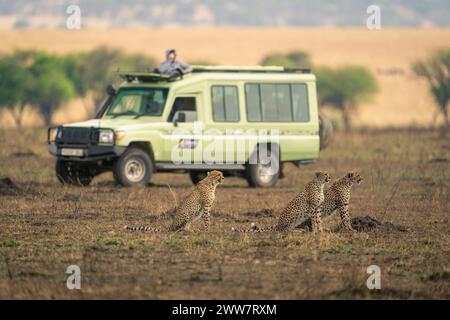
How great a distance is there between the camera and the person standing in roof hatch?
22.3m

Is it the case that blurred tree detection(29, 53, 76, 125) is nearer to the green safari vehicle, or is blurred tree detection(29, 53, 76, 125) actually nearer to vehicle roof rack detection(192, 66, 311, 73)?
vehicle roof rack detection(192, 66, 311, 73)

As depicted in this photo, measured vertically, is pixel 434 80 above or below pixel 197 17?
below

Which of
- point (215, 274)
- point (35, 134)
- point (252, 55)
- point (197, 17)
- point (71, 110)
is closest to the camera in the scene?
point (215, 274)

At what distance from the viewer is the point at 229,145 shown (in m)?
22.5

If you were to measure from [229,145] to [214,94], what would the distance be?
923mm

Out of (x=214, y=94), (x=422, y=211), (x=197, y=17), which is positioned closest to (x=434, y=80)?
(x=214, y=94)

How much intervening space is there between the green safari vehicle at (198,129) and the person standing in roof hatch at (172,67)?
12 centimetres

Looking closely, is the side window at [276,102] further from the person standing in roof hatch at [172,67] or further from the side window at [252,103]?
the person standing in roof hatch at [172,67]

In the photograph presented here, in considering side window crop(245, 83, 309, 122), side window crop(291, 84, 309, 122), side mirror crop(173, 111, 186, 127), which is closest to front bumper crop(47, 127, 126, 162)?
side mirror crop(173, 111, 186, 127)

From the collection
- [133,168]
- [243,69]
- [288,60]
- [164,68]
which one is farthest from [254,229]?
[288,60]

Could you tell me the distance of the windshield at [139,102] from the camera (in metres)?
22.1

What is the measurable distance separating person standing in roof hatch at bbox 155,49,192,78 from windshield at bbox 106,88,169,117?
418 mm

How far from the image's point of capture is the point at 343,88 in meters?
67.9
